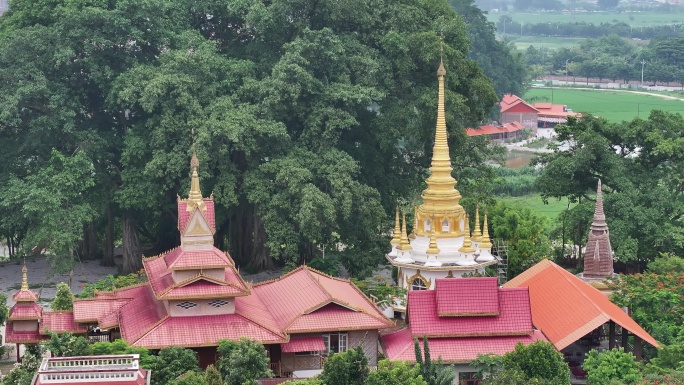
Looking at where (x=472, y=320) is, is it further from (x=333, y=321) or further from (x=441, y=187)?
(x=441, y=187)

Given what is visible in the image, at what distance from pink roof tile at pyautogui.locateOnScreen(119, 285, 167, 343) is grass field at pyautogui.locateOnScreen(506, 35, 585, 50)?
13430 centimetres

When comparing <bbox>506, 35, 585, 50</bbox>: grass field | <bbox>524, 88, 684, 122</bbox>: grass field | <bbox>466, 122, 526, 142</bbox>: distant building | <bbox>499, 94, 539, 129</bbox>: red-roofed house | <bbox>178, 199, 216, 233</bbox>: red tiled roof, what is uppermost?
<bbox>506, 35, 585, 50</bbox>: grass field

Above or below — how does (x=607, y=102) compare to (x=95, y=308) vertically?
above

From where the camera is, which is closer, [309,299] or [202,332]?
[202,332]

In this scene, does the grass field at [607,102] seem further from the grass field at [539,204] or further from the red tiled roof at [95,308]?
the red tiled roof at [95,308]

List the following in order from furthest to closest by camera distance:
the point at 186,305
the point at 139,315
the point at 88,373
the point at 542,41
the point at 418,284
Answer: the point at 542,41 < the point at 418,284 < the point at 139,315 < the point at 186,305 < the point at 88,373

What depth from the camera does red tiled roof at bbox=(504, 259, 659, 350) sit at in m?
37.8

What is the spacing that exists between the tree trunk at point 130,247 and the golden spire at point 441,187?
10834mm

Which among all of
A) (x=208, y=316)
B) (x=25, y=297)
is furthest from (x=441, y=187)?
(x=25, y=297)

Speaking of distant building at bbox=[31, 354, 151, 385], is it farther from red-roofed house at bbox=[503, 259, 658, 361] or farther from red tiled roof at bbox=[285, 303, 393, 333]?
red-roofed house at bbox=[503, 259, 658, 361]

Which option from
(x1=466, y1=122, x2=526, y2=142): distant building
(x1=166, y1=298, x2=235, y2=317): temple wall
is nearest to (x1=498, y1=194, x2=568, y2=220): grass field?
(x1=466, y1=122, x2=526, y2=142): distant building

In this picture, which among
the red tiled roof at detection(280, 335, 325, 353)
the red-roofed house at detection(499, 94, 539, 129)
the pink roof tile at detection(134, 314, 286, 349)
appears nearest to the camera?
the pink roof tile at detection(134, 314, 286, 349)

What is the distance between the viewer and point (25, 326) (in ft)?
127

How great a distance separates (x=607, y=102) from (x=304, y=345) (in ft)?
267
